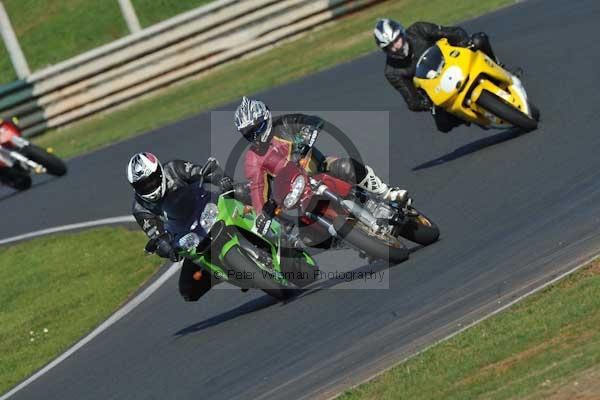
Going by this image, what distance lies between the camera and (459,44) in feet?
44.4

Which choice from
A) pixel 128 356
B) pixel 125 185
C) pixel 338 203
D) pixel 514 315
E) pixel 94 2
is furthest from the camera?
pixel 94 2

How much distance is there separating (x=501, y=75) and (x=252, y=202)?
3525 millimetres

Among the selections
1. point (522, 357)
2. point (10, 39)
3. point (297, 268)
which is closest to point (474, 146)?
point (297, 268)

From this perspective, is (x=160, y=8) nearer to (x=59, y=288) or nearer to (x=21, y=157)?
(x=21, y=157)

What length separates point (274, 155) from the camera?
11023 millimetres

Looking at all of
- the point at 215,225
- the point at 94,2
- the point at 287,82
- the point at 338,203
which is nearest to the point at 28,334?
the point at 215,225

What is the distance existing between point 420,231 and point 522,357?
3.52 meters

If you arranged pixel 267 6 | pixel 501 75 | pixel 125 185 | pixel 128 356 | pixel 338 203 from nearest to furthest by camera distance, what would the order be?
pixel 338 203, pixel 128 356, pixel 501 75, pixel 125 185, pixel 267 6

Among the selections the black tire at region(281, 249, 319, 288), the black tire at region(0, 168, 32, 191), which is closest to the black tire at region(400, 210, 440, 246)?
the black tire at region(281, 249, 319, 288)

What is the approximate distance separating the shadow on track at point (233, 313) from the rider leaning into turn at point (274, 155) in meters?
0.95

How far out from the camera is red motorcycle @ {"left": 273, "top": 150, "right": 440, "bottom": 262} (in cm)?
1040

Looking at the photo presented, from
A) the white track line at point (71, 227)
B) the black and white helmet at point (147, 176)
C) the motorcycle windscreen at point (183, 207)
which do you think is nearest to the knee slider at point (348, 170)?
the motorcycle windscreen at point (183, 207)

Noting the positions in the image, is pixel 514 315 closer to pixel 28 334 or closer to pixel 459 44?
pixel 459 44

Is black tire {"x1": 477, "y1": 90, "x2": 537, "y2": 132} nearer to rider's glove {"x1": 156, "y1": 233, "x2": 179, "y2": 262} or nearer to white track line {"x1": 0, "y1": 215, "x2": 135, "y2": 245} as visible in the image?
rider's glove {"x1": 156, "y1": 233, "x2": 179, "y2": 262}
